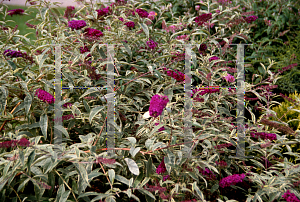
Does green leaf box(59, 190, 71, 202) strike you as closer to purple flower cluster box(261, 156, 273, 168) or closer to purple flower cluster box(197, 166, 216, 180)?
purple flower cluster box(197, 166, 216, 180)

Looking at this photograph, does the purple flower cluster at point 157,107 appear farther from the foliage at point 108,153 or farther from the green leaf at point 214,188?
the green leaf at point 214,188

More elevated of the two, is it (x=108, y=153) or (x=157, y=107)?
(x=157, y=107)

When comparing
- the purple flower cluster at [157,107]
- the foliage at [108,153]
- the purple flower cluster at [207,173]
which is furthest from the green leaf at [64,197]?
the purple flower cluster at [207,173]

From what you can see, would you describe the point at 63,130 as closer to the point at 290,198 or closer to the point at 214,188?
the point at 214,188

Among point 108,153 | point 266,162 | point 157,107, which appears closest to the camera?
point 157,107

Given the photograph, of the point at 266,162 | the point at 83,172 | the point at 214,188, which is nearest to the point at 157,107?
the point at 83,172

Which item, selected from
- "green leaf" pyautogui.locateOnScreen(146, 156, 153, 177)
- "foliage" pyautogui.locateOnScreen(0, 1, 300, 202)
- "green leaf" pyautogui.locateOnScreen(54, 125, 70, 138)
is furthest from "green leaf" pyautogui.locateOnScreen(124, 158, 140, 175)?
"green leaf" pyautogui.locateOnScreen(54, 125, 70, 138)

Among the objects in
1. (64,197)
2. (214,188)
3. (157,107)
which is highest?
(157,107)

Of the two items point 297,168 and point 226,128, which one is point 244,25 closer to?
point 226,128

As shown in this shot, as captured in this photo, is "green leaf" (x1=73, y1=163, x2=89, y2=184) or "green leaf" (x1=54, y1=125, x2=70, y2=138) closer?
"green leaf" (x1=73, y1=163, x2=89, y2=184)

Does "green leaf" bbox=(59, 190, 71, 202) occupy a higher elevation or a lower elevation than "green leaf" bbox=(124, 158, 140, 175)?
lower

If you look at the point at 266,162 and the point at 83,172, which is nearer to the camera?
the point at 83,172

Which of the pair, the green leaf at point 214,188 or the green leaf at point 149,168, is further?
the green leaf at point 214,188

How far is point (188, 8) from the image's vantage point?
12.3 feet
